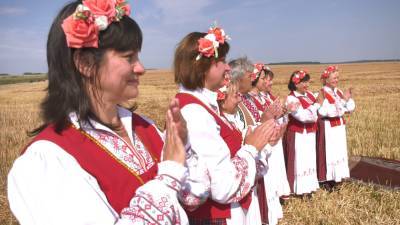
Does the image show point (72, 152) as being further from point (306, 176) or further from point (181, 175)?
point (306, 176)

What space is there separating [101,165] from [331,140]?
5.48 metres

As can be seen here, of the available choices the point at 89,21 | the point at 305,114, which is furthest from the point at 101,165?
the point at 305,114

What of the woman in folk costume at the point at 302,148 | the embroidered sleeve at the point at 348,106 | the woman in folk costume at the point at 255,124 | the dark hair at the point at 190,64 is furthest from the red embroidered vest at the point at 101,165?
the embroidered sleeve at the point at 348,106

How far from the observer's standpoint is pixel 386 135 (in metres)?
8.84

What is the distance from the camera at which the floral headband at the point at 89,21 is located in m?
1.51

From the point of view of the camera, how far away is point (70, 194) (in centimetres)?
135

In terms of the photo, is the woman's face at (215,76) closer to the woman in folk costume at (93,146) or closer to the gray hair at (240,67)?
the woman in folk costume at (93,146)

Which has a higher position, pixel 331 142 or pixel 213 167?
pixel 213 167

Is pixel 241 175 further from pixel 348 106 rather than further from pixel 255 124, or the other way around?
pixel 348 106

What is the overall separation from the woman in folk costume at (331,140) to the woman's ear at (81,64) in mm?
5192

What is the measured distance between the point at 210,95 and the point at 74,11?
1.09m

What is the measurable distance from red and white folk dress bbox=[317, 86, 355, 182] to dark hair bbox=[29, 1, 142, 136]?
516cm

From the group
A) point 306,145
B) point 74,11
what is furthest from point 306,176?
point 74,11

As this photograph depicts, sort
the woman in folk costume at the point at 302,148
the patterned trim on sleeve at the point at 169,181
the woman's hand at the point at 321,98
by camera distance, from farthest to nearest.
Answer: the woman's hand at the point at 321,98 < the woman in folk costume at the point at 302,148 < the patterned trim on sleeve at the point at 169,181
